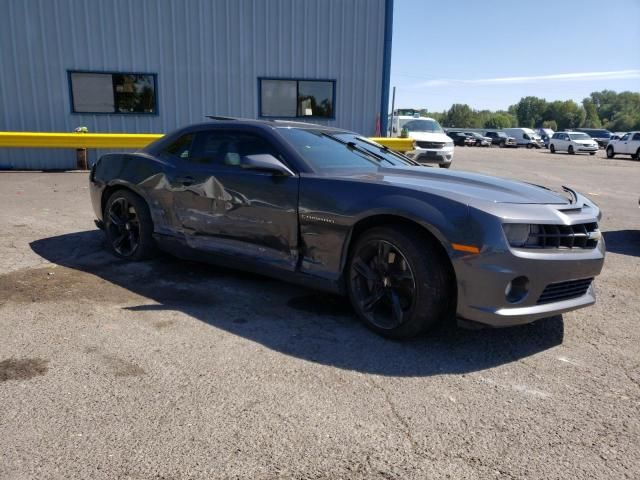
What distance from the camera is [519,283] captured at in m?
3.07

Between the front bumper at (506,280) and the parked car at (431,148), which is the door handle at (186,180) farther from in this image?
the parked car at (431,148)

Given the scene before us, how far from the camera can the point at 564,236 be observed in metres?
3.19

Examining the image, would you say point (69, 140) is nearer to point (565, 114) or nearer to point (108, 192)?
point (108, 192)

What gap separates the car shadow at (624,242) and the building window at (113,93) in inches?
436

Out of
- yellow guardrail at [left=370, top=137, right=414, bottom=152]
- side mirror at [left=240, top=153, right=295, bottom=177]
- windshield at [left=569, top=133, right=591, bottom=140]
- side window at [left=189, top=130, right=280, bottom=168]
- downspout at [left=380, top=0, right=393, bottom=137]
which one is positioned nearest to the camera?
side mirror at [left=240, top=153, right=295, bottom=177]

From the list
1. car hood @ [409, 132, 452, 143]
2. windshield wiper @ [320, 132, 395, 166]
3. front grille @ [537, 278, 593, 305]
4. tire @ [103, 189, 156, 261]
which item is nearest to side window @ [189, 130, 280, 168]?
windshield wiper @ [320, 132, 395, 166]

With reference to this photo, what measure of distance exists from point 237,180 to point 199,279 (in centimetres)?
109

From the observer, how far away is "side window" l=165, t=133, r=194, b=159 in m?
4.80

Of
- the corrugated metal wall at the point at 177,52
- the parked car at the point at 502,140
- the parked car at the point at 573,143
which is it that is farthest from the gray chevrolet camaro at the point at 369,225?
the parked car at the point at 502,140

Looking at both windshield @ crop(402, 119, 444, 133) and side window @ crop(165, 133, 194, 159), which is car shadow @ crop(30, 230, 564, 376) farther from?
windshield @ crop(402, 119, 444, 133)

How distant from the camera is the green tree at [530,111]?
153m

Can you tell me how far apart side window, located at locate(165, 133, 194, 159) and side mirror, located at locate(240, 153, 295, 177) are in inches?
48.2

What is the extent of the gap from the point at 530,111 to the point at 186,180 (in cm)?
17544

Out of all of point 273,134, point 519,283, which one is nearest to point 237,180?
point 273,134
